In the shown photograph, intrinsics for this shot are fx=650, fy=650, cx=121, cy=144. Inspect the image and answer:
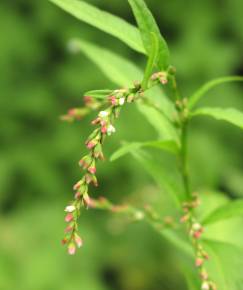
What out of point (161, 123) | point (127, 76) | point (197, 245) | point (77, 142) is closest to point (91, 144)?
point (197, 245)

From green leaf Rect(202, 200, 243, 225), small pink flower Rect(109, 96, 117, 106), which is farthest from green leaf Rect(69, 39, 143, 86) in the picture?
small pink flower Rect(109, 96, 117, 106)

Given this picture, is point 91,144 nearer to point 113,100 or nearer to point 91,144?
point 91,144

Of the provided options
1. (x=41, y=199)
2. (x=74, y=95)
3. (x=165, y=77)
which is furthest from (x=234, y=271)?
(x=74, y=95)

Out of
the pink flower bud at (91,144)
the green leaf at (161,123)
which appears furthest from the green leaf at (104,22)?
the pink flower bud at (91,144)

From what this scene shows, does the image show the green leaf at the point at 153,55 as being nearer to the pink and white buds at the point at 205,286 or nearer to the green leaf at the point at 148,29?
the green leaf at the point at 148,29

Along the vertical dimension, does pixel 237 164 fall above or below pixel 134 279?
above

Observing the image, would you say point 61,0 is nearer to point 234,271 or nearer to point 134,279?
point 234,271

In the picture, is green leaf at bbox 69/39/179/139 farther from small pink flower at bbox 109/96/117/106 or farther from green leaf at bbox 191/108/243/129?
small pink flower at bbox 109/96/117/106
